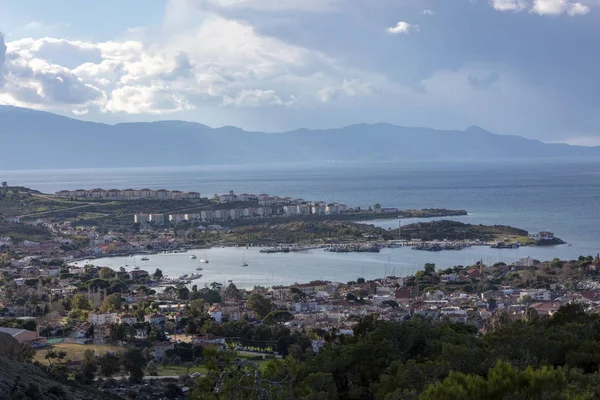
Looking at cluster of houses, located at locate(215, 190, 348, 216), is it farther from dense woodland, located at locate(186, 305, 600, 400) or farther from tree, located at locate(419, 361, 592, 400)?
tree, located at locate(419, 361, 592, 400)

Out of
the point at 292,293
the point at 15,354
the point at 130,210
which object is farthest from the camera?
the point at 130,210

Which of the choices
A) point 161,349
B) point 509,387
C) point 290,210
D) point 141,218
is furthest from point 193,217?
point 509,387

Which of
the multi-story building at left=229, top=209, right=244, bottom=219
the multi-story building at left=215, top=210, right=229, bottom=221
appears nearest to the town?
the multi-story building at left=215, top=210, right=229, bottom=221

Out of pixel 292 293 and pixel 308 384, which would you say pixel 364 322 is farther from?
pixel 292 293

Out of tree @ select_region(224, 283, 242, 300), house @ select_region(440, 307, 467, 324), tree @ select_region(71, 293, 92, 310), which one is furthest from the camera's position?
tree @ select_region(224, 283, 242, 300)

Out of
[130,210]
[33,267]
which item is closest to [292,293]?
[33,267]

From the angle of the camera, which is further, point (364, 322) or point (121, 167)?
point (121, 167)
